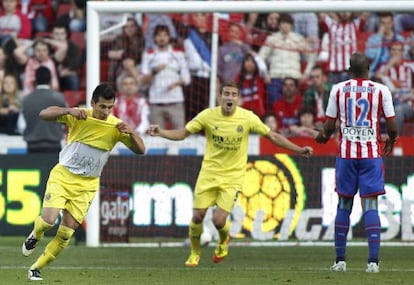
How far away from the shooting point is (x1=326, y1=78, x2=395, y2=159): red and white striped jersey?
12.8 m

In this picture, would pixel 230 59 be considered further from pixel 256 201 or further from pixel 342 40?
pixel 256 201

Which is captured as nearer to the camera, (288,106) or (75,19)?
(288,106)

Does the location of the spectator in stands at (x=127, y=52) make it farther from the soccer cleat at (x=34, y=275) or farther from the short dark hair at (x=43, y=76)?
the soccer cleat at (x=34, y=275)

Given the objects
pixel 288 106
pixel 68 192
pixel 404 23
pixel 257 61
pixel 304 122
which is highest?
pixel 404 23

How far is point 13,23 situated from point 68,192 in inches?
456

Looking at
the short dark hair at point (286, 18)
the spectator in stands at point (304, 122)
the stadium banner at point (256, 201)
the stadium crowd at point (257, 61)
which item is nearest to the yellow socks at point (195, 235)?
the stadium banner at point (256, 201)

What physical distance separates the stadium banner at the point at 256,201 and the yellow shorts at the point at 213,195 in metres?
3.09

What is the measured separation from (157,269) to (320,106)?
7.29m

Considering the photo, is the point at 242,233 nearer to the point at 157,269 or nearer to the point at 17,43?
the point at 157,269

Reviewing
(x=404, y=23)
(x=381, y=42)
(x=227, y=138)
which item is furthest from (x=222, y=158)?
(x=404, y=23)

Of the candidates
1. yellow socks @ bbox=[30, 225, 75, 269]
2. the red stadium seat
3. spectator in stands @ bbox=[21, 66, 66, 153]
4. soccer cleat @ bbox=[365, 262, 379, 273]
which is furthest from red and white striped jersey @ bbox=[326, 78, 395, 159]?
the red stadium seat

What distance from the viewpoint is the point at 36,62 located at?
22.5 m

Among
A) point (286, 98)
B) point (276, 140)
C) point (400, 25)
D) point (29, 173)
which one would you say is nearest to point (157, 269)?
point (276, 140)

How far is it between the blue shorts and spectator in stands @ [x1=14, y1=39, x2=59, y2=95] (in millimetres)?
10351
